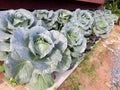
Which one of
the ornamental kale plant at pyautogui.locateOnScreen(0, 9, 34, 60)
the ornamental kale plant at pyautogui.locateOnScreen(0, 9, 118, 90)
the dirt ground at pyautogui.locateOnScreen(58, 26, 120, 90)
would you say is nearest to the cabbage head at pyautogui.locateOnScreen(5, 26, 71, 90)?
the ornamental kale plant at pyautogui.locateOnScreen(0, 9, 118, 90)

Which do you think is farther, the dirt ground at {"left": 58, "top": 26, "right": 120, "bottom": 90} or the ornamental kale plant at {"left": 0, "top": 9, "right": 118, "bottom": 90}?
the dirt ground at {"left": 58, "top": 26, "right": 120, "bottom": 90}

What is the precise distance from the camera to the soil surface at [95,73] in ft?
9.20

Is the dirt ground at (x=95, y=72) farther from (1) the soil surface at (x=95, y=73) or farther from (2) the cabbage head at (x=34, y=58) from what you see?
(2) the cabbage head at (x=34, y=58)

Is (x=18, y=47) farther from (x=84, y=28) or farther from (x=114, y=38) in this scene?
(x=114, y=38)

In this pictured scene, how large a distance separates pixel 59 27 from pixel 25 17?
872 mm

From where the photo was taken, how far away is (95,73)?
3352mm

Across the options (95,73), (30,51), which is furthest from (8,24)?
(95,73)

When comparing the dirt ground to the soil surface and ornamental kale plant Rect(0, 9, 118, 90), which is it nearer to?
the soil surface

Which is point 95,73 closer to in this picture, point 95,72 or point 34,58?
point 95,72

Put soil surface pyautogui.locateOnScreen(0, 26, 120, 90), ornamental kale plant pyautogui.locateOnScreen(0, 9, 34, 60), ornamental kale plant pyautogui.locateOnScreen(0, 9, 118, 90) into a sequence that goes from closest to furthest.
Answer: ornamental kale plant pyautogui.locateOnScreen(0, 9, 118, 90) → ornamental kale plant pyautogui.locateOnScreen(0, 9, 34, 60) → soil surface pyautogui.locateOnScreen(0, 26, 120, 90)

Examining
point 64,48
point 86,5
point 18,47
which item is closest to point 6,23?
point 18,47

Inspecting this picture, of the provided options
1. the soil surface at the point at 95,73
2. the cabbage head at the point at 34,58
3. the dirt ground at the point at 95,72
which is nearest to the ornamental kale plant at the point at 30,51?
the cabbage head at the point at 34,58

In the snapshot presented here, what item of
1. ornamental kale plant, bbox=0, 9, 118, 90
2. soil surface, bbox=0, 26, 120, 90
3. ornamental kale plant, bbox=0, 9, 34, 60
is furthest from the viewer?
soil surface, bbox=0, 26, 120, 90

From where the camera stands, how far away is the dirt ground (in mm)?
2900
